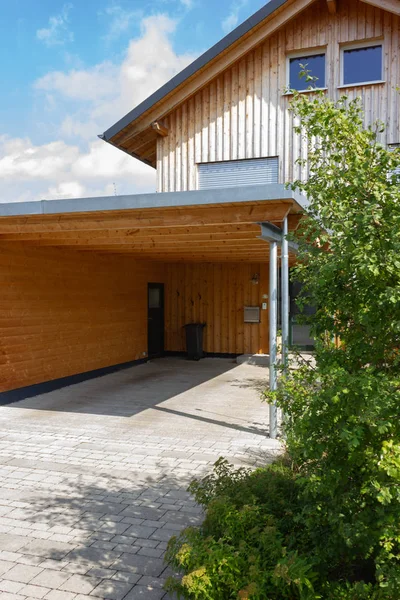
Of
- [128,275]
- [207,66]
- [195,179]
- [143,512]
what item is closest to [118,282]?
[128,275]

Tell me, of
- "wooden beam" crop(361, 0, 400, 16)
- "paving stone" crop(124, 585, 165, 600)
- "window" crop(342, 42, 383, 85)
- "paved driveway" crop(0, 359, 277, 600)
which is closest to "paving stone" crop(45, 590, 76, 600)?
"paved driveway" crop(0, 359, 277, 600)

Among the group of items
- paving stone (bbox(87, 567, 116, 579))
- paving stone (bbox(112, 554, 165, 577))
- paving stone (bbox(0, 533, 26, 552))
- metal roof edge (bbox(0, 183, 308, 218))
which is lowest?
paving stone (bbox(0, 533, 26, 552))

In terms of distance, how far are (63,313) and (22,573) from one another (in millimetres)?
7043

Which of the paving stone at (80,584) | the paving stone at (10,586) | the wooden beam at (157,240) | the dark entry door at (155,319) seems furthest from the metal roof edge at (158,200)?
the dark entry door at (155,319)

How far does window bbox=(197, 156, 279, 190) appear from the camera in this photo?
11633mm

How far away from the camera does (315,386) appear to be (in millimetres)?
2801

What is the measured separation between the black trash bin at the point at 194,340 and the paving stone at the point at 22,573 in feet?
36.2

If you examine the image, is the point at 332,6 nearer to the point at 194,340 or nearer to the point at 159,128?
the point at 159,128

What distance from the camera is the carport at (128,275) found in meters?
6.47

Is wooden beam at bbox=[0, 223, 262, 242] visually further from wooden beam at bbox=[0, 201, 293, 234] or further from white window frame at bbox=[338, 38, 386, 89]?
white window frame at bbox=[338, 38, 386, 89]

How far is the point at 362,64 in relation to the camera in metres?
11.1

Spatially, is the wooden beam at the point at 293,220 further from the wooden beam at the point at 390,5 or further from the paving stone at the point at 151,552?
the wooden beam at the point at 390,5

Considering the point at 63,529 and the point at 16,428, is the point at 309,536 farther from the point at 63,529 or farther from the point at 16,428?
the point at 16,428

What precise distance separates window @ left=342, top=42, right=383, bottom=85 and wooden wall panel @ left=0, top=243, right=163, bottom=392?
252 inches
